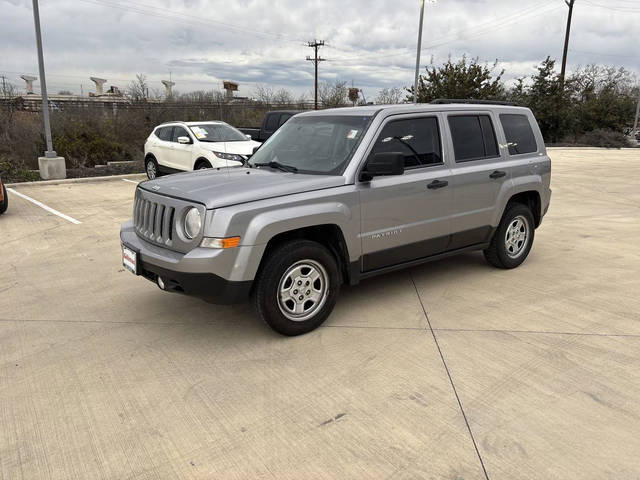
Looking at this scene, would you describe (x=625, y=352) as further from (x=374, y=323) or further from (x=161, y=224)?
(x=161, y=224)

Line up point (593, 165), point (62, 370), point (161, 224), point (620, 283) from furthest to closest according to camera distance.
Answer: point (593, 165) < point (620, 283) < point (161, 224) < point (62, 370)

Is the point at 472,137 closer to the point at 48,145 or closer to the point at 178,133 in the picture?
the point at 178,133

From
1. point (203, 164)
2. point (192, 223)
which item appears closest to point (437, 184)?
point (192, 223)

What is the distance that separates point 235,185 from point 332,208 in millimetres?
816

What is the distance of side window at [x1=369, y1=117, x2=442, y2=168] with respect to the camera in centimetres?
479

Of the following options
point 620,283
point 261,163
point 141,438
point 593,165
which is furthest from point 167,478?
point 593,165

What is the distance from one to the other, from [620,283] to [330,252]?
342 cm

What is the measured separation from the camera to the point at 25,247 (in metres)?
7.18

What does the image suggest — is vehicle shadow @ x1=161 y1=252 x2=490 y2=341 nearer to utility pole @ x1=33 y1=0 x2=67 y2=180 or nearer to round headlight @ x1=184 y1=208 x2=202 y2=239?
round headlight @ x1=184 y1=208 x2=202 y2=239

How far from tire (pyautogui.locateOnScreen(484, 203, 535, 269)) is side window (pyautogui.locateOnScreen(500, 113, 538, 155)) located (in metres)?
0.66

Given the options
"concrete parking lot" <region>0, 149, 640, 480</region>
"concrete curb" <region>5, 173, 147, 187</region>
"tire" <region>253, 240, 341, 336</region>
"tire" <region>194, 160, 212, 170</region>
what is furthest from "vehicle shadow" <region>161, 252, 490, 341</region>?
"concrete curb" <region>5, 173, 147, 187</region>

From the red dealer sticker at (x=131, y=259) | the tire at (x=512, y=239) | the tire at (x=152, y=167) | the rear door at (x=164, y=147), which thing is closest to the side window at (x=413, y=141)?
the tire at (x=512, y=239)

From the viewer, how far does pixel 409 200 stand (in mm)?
4875

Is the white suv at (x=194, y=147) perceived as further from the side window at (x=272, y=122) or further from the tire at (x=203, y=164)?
the side window at (x=272, y=122)
